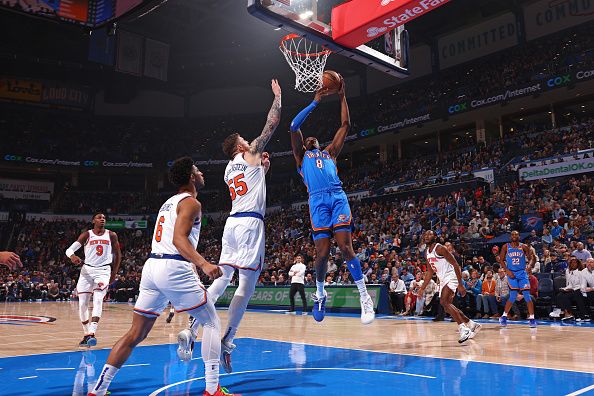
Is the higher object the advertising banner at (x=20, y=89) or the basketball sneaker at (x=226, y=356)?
the advertising banner at (x=20, y=89)

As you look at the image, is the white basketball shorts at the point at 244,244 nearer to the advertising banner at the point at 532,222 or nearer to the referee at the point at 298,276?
the referee at the point at 298,276

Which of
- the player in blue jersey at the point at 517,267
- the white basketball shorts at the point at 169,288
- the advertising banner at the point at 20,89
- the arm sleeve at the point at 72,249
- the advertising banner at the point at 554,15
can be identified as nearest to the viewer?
the white basketball shorts at the point at 169,288

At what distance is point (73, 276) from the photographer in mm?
28844

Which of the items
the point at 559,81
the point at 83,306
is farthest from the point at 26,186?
the point at 559,81

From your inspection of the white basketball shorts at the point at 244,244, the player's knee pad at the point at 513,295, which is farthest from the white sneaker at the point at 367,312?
the player's knee pad at the point at 513,295

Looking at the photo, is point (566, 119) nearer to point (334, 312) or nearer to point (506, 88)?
point (506, 88)

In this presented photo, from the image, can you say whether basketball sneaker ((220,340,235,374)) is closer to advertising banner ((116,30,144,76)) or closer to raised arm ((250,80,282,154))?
raised arm ((250,80,282,154))

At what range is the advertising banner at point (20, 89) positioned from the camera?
115 feet

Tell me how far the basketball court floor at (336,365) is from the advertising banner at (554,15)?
22746 mm

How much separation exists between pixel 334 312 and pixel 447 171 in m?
11.9

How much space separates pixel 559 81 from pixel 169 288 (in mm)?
23893

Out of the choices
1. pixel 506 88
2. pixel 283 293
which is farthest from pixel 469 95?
pixel 283 293

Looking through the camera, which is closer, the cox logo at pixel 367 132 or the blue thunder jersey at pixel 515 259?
the blue thunder jersey at pixel 515 259

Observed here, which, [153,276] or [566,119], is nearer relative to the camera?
[153,276]
